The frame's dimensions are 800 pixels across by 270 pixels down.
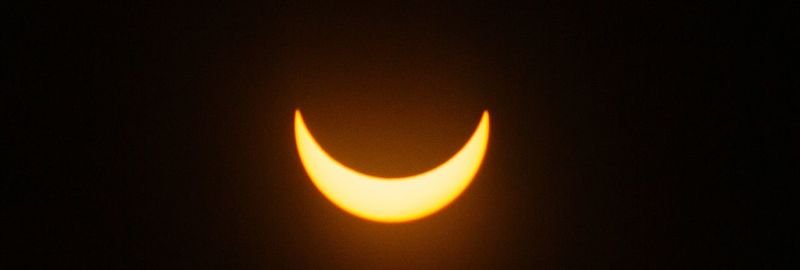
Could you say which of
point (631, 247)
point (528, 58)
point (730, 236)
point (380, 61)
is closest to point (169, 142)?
point (380, 61)

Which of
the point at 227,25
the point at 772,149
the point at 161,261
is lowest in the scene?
the point at 161,261

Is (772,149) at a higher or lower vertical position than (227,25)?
lower

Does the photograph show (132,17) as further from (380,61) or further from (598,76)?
(598,76)
